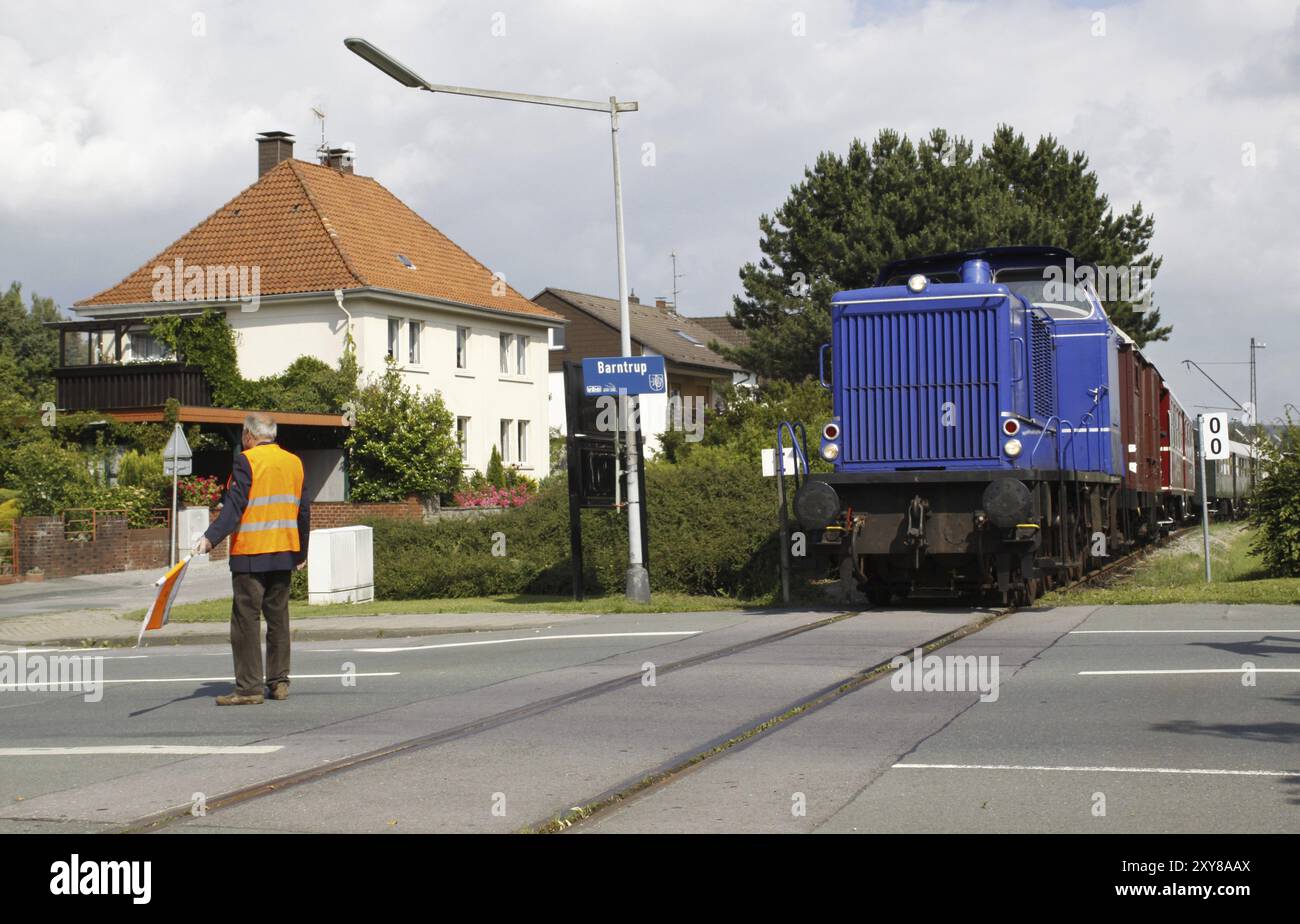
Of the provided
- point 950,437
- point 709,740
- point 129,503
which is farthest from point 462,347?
point 709,740

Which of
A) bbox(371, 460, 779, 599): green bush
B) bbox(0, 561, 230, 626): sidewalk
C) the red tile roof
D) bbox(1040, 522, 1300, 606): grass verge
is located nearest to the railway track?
bbox(1040, 522, 1300, 606): grass verge

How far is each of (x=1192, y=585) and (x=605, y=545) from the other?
7820 millimetres

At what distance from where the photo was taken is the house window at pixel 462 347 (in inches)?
1887

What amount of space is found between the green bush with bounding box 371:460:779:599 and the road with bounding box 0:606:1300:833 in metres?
6.35

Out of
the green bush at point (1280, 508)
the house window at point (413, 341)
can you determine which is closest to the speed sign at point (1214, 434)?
the green bush at point (1280, 508)

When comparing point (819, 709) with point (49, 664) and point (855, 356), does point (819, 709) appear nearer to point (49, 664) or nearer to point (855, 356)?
point (855, 356)

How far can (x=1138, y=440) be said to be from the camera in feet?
74.7

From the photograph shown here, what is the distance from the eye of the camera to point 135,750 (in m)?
8.88

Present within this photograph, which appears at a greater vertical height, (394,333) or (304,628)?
(394,333)

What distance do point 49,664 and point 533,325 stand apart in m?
37.0

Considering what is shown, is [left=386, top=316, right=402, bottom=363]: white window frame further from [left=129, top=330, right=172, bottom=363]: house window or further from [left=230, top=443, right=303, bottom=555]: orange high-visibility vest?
[left=230, top=443, right=303, bottom=555]: orange high-visibility vest

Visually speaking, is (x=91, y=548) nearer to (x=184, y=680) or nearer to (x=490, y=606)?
(x=490, y=606)

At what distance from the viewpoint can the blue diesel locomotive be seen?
15.8m

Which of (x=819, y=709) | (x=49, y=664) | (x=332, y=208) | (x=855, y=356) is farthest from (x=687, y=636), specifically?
(x=332, y=208)
